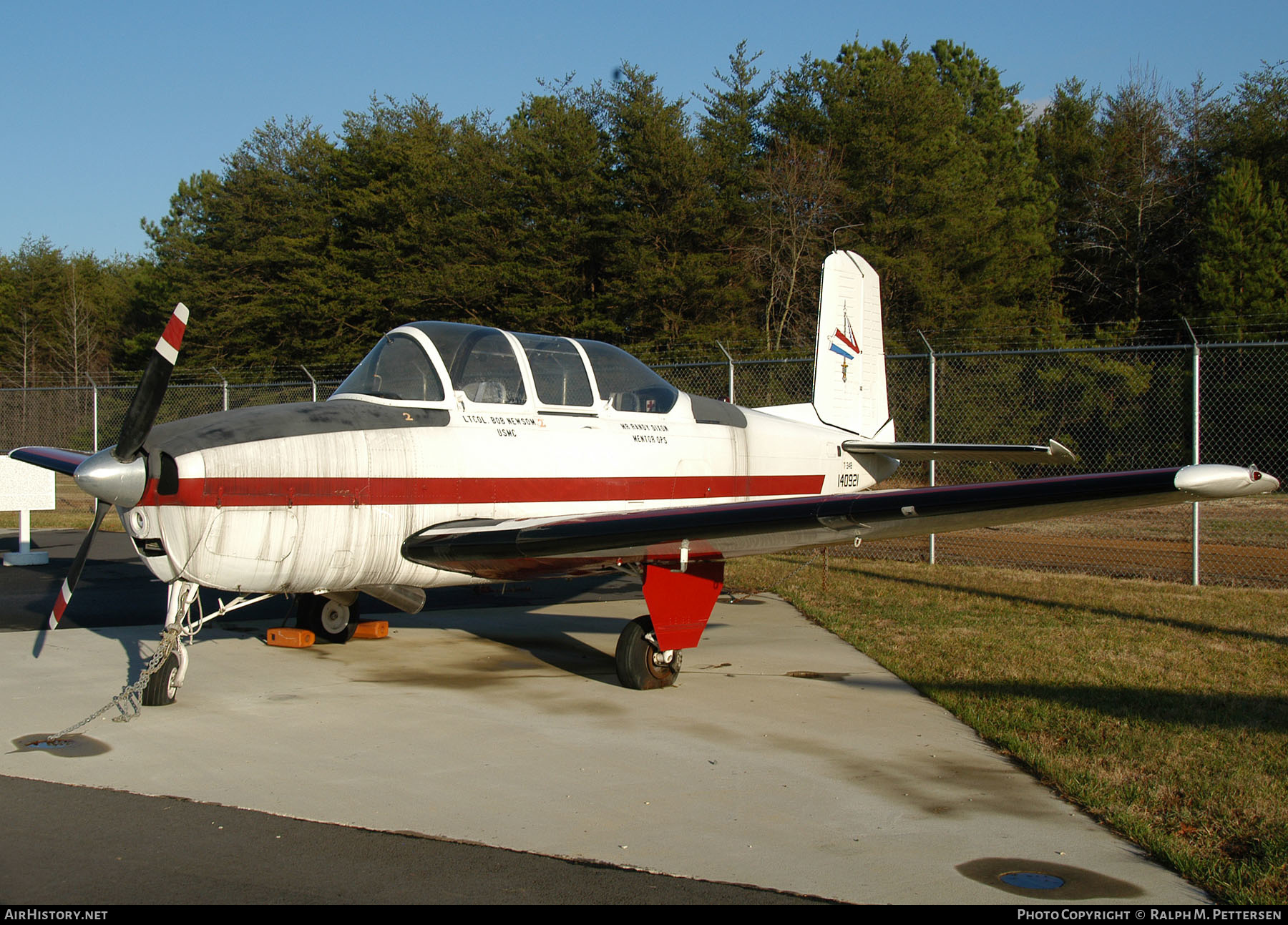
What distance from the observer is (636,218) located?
30672 millimetres

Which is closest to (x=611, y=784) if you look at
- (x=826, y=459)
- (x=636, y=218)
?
(x=826, y=459)

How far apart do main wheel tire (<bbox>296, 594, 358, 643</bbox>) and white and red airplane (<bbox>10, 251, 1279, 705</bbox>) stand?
0.06ft

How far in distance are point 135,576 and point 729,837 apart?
32.9 ft

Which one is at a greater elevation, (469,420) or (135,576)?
(469,420)

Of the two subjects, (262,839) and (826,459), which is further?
(826,459)

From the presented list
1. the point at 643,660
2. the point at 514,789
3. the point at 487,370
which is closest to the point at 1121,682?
the point at 643,660

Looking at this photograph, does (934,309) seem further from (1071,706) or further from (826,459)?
(1071,706)

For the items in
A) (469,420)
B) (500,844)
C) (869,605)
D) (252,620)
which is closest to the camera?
(500,844)

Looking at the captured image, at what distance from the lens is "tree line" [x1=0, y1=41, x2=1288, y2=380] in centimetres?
3028

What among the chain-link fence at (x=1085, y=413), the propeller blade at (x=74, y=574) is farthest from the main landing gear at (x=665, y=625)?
the chain-link fence at (x=1085, y=413)

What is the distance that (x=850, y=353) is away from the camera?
34.4ft

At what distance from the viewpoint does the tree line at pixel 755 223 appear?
30.3 m

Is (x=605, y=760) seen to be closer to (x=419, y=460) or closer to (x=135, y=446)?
(x=419, y=460)

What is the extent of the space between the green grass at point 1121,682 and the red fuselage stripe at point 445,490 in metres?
1.89
